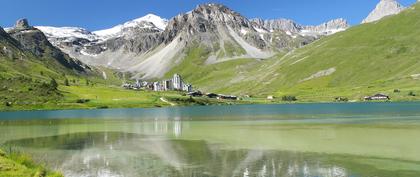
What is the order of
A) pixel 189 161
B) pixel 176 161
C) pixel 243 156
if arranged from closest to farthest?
pixel 189 161, pixel 176 161, pixel 243 156

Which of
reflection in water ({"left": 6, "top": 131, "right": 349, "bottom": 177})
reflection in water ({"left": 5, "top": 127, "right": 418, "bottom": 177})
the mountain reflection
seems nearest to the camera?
the mountain reflection

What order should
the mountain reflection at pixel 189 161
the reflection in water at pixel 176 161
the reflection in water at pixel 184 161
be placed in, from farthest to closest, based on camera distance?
1. the reflection in water at pixel 176 161
2. the reflection in water at pixel 184 161
3. the mountain reflection at pixel 189 161

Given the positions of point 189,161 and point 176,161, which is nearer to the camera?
point 189,161

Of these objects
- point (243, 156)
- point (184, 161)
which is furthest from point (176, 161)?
point (243, 156)

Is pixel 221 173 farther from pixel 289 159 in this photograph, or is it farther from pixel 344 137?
pixel 344 137

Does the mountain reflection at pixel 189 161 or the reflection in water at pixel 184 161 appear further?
the reflection in water at pixel 184 161

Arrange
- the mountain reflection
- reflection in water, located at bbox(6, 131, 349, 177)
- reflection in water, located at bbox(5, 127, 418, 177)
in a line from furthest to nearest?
1. reflection in water, located at bbox(6, 131, 349, 177)
2. reflection in water, located at bbox(5, 127, 418, 177)
3. the mountain reflection

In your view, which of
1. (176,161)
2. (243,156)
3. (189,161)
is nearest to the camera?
(189,161)

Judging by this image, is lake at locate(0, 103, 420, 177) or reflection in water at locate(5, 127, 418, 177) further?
lake at locate(0, 103, 420, 177)

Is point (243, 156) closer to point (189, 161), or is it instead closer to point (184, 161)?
point (189, 161)

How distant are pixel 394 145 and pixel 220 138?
26096mm

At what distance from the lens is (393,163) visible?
140 feet

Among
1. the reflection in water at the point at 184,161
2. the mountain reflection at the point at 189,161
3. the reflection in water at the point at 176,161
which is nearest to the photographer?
the mountain reflection at the point at 189,161

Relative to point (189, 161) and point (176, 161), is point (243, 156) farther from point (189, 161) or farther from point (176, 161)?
point (176, 161)
